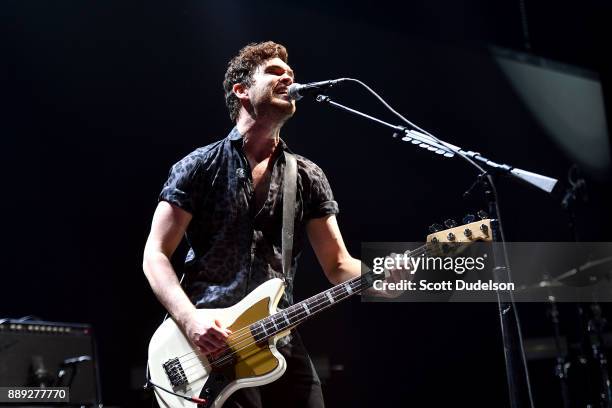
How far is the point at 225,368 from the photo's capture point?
8.41 ft

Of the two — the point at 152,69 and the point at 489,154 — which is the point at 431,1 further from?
the point at 152,69

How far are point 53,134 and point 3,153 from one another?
1.21ft

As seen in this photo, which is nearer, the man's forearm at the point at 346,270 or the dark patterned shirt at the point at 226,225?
the dark patterned shirt at the point at 226,225

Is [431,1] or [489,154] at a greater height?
[431,1]

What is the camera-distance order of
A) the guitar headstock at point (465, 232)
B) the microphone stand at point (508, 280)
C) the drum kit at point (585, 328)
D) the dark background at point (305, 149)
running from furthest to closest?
the dark background at point (305, 149), the drum kit at point (585, 328), the guitar headstock at point (465, 232), the microphone stand at point (508, 280)

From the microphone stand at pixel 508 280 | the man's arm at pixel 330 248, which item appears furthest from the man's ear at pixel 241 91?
the microphone stand at pixel 508 280

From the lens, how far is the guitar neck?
8.52 ft

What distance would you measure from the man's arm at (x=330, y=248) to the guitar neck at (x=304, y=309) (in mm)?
211

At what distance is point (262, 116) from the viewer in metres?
3.01

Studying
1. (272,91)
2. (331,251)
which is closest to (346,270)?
(331,251)

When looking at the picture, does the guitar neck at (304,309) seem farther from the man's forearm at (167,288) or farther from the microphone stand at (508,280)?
the microphone stand at (508,280)

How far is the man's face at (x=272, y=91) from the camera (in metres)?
3.00

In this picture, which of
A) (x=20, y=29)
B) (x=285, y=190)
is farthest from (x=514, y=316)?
(x=20, y=29)

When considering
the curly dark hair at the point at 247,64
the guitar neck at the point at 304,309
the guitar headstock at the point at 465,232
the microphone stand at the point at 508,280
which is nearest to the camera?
the microphone stand at the point at 508,280
